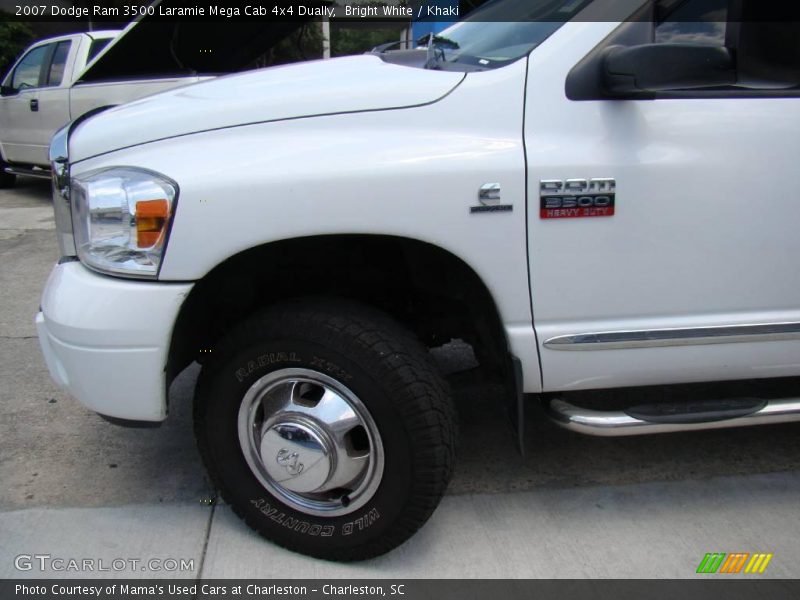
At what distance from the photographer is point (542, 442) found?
3.15 meters

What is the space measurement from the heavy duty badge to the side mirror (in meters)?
0.27

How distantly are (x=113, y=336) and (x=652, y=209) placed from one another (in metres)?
1.62

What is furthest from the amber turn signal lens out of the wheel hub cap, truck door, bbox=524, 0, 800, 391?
truck door, bbox=524, 0, 800, 391

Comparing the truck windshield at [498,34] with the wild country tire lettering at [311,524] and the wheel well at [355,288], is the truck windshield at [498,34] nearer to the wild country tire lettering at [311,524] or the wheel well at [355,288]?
the wheel well at [355,288]

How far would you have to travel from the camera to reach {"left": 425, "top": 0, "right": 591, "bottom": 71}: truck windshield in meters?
2.28

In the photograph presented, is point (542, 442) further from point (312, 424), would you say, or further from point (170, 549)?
point (170, 549)

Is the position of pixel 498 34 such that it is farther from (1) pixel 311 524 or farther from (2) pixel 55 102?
(2) pixel 55 102

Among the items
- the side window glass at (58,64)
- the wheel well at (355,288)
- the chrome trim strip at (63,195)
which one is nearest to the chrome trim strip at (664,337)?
the wheel well at (355,288)

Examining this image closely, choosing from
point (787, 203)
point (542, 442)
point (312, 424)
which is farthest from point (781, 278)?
point (312, 424)

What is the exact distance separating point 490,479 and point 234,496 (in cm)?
102

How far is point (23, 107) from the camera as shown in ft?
28.0

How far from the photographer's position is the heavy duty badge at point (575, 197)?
210cm

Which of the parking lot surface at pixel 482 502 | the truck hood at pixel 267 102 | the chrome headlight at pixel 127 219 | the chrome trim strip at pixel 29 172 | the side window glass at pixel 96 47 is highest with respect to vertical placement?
the side window glass at pixel 96 47

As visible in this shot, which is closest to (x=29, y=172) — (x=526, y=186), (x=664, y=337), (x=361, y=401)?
(x=361, y=401)
